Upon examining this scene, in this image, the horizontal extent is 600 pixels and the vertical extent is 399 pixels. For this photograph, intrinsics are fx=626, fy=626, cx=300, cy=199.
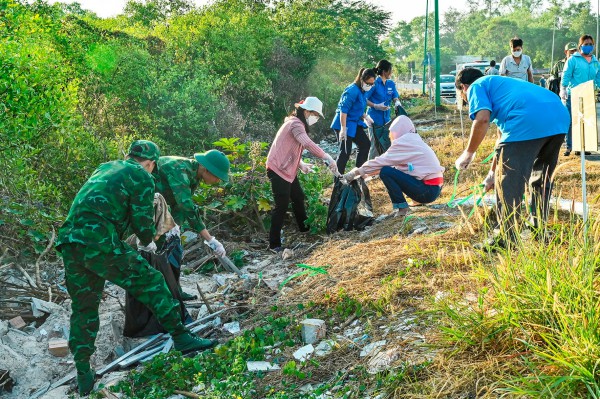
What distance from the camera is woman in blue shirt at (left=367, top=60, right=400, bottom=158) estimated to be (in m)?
9.22

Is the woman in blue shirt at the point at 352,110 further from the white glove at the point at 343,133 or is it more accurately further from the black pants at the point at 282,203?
the black pants at the point at 282,203

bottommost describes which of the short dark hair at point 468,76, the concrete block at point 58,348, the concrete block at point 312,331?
the concrete block at point 58,348

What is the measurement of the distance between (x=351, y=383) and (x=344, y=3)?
2904 centimetres

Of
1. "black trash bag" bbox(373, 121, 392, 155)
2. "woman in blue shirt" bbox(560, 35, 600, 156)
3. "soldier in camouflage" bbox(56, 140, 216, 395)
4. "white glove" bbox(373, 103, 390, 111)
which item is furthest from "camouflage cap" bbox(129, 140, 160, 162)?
"woman in blue shirt" bbox(560, 35, 600, 156)

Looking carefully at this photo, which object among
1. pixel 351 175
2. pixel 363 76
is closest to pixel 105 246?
pixel 351 175

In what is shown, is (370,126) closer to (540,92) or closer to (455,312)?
Result: (540,92)

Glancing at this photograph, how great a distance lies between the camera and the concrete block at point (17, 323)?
525 cm


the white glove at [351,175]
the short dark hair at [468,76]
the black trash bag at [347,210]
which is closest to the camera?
the short dark hair at [468,76]

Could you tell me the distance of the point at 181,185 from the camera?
5.17 metres

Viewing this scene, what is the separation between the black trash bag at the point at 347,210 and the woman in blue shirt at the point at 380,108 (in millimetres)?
1962

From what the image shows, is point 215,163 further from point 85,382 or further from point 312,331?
point 85,382

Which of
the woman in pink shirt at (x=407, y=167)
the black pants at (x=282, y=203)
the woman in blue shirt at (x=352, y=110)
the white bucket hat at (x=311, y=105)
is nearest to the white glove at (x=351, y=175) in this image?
the woman in pink shirt at (x=407, y=167)

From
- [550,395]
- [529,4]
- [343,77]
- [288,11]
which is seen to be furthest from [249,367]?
[529,4]

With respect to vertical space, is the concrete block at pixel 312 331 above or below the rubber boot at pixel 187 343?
above
